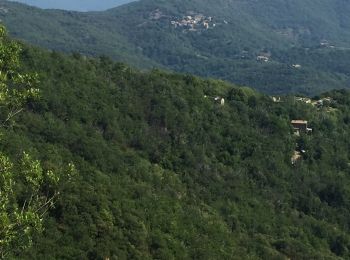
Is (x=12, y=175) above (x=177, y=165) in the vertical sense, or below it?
above

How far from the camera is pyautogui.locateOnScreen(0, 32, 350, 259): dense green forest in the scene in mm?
33906

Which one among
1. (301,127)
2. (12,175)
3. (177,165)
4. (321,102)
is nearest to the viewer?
(12,175)

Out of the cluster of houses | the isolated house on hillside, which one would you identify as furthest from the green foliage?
the cluster of houses

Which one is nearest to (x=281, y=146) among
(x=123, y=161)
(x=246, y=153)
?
(x=246, y=153)

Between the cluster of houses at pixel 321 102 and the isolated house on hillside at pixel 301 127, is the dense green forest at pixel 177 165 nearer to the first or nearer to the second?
the isolated house on hillside at pixel 301 127

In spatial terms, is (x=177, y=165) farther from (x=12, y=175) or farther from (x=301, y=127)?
(x=12, y=175)

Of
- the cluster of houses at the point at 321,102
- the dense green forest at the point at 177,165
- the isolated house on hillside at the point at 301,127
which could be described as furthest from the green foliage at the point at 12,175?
the cluster of houses at the point at 321,102

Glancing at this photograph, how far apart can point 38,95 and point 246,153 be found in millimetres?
36470

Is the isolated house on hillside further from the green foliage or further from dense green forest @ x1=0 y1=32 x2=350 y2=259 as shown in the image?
the green foliage

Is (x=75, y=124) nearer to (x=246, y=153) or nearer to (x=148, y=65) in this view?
(x=246, y=153)

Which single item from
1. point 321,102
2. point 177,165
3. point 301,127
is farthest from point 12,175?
point 321,102

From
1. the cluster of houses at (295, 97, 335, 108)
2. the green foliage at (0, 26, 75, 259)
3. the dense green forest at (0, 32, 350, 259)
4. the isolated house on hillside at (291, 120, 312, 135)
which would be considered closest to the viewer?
the green foliage at (0, 26, 75, 259)

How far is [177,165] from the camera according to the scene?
44812mm

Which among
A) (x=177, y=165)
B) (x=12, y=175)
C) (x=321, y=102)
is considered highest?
(x=12, y=175)
